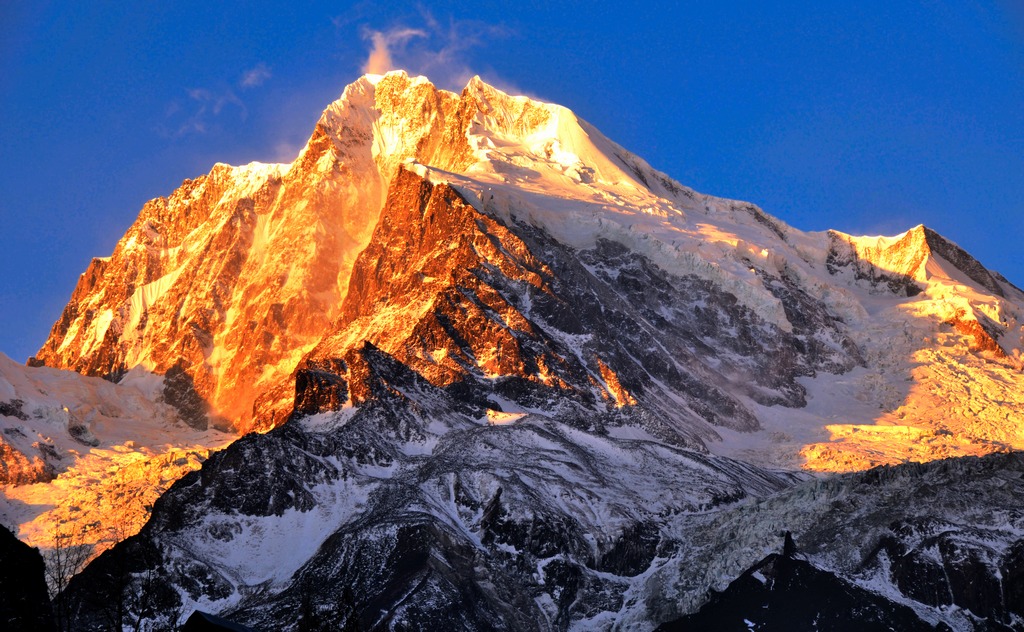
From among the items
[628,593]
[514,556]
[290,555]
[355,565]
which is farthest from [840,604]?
[290,555]

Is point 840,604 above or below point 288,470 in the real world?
below

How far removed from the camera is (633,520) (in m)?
185

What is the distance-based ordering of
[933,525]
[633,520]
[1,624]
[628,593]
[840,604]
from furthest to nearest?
1. [633,520]
2. [628,593]
3. [933,525]
4. [840,604]
5. [1,624]

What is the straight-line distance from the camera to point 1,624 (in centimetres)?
5569

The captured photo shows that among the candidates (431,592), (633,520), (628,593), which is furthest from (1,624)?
(633,520)

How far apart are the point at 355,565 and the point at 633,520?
3642cm

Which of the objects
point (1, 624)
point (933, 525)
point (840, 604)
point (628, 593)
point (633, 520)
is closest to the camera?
point (1, 624)

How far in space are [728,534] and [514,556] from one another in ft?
82.0

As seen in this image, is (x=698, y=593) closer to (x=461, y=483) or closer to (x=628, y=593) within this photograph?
(x=628, y=593)

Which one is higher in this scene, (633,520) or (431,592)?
(633,520)

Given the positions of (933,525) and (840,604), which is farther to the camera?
(933,525)

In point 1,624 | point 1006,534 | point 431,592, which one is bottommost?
point 1,624

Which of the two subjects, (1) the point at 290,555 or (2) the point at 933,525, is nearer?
(2) the point at 933,525

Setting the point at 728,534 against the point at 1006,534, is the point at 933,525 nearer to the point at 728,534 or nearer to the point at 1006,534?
the point at 1006,534
